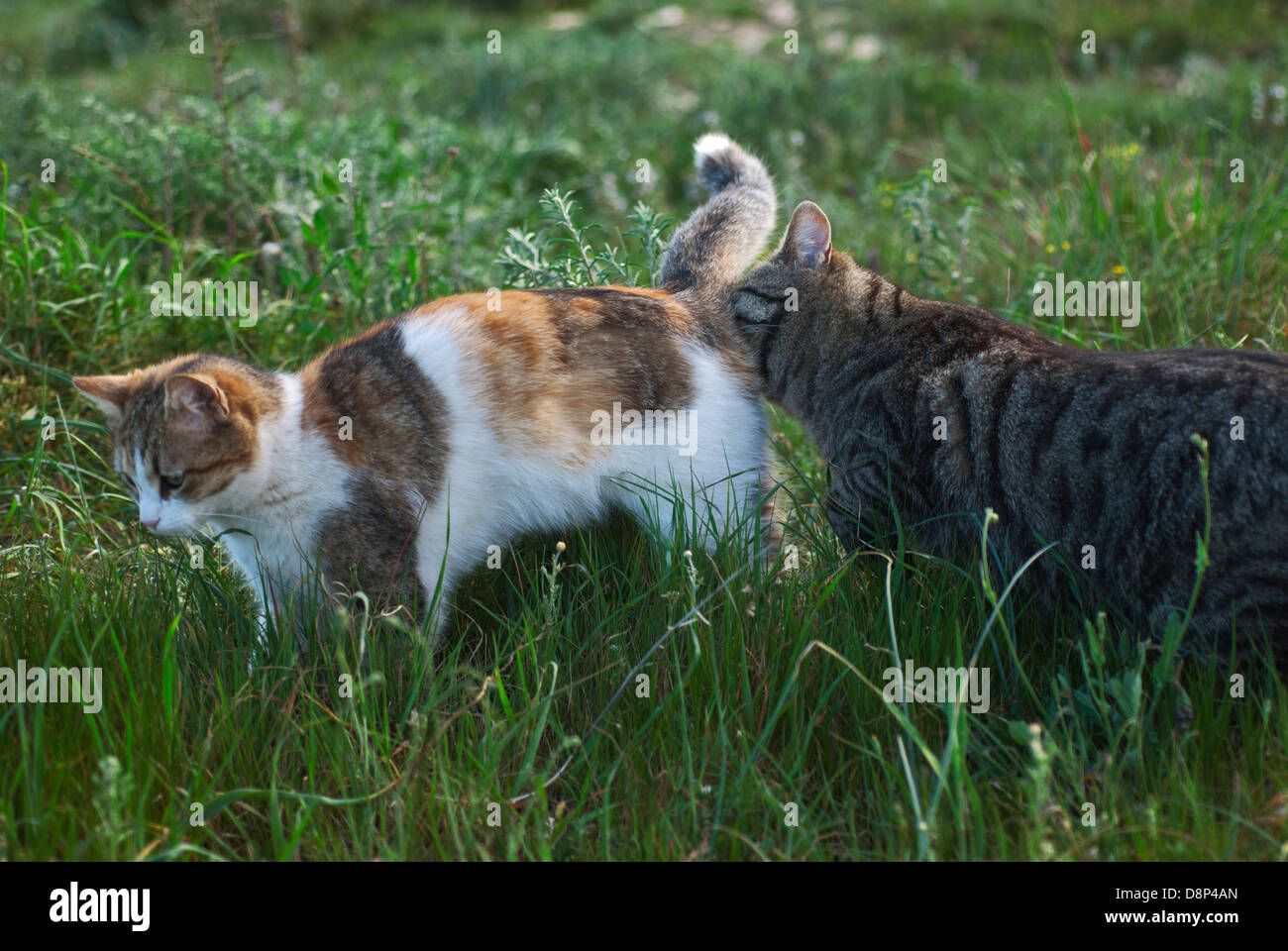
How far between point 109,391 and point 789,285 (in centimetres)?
202

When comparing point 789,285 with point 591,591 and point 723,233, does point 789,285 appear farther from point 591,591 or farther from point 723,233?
point 591,591

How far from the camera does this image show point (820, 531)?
3.52 m

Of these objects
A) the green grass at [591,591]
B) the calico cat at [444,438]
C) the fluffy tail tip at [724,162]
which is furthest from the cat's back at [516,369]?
the fluffy tail tip at [724,162]

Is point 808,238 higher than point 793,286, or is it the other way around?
point 808,238

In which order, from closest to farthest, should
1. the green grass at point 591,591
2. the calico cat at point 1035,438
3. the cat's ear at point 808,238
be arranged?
the green grass at point 591,591 < the calico cat at point 1035,438 < the cat's ear at point 808,238

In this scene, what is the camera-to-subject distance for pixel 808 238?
11.8ft

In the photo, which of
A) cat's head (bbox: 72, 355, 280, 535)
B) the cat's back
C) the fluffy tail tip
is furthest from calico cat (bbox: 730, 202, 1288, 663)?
cat's head (bbox: 72, 355, 280, 535)

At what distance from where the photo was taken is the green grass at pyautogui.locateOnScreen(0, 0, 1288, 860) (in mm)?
2379

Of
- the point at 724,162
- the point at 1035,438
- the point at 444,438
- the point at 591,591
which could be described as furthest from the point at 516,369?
the point at 1035,438

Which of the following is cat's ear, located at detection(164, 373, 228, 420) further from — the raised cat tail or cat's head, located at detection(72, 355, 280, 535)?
the raised cat tail

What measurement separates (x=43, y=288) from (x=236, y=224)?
1.09 meters

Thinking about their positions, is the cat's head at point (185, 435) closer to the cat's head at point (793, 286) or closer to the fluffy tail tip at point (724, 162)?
the cat's head at point (793, 286)

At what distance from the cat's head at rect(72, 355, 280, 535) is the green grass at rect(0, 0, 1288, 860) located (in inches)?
8.5

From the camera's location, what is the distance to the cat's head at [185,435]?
300cm
